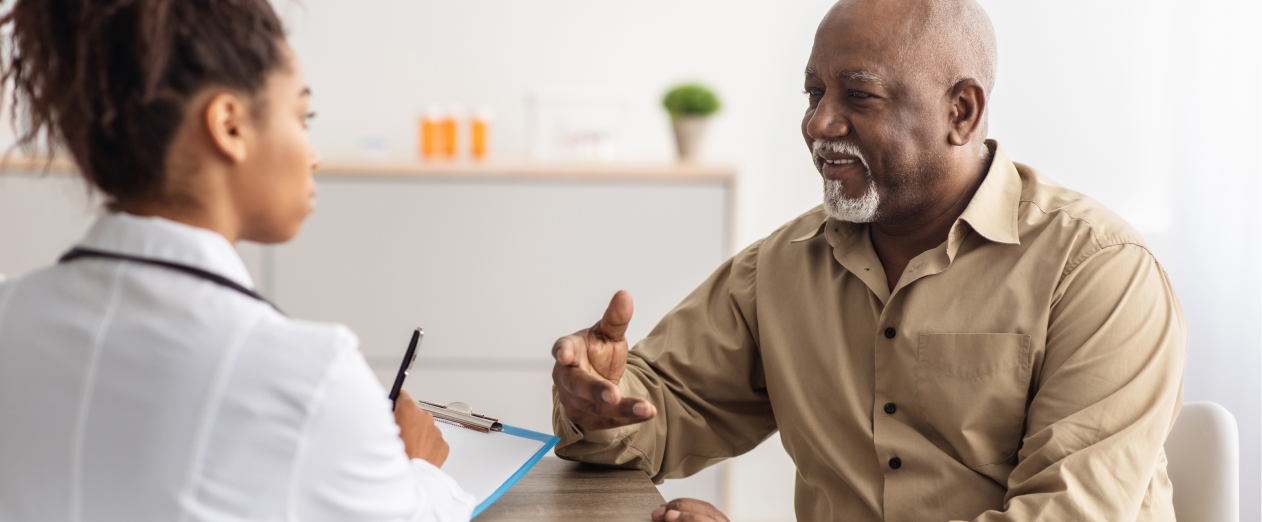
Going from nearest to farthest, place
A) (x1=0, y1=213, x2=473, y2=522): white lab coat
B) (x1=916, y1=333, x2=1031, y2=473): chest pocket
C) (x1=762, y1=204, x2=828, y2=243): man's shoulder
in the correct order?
(x1=0, y1=213, x2=473, y2=522): white lab coat
(x1=916, y1=333, x2=1031, y2=473): chest pocket
(x1=762, y1=204, x2=828, y2=243): man's shoulder

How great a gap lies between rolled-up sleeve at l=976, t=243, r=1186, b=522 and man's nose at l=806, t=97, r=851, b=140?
35 cm

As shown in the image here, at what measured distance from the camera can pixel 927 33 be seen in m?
1.34

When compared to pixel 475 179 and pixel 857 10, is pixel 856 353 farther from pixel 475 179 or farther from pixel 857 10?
pixel 475 179

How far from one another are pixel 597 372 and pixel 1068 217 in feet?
2.13

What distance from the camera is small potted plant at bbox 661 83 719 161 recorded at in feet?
9.10

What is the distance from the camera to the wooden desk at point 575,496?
3.49 feet

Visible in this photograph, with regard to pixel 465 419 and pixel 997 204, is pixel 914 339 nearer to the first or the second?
pixel 997 204

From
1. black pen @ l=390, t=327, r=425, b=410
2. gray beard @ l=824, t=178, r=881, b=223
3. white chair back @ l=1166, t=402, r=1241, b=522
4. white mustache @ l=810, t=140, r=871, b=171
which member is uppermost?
white mustache @ l=810, t=140, r=871, b=171

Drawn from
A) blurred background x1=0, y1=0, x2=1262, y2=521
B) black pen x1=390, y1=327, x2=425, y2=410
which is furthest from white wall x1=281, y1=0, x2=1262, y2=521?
black pen x1=390, y1=327, x2=425, y2=410

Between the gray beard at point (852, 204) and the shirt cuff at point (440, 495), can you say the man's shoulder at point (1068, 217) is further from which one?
the shirt cuff at point (440, 495)

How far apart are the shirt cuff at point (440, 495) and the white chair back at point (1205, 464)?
974mm

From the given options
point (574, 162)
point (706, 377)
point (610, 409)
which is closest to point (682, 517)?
point (610, 409)

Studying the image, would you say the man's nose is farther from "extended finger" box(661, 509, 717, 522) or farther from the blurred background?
the blurred background

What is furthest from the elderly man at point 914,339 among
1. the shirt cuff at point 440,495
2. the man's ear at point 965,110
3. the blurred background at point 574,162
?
the blurred background at point 574,162
